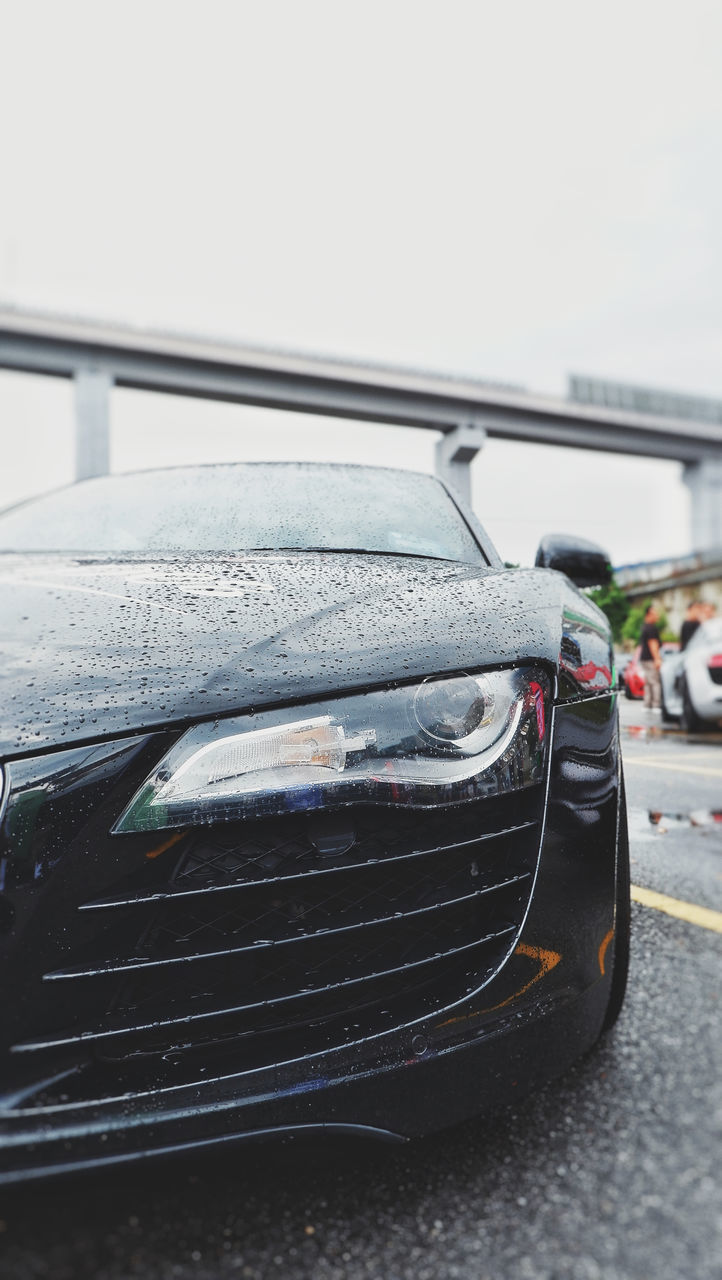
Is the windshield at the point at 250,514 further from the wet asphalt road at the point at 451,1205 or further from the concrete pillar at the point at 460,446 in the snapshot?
the concrete pillar at the point at 460,446

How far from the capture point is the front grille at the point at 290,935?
973 millimetres

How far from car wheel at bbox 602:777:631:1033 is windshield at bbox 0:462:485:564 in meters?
0.69

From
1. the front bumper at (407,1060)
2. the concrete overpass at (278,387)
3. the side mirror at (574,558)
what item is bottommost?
the front bumper at (407,1060)

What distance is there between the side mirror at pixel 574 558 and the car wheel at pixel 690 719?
3.33m

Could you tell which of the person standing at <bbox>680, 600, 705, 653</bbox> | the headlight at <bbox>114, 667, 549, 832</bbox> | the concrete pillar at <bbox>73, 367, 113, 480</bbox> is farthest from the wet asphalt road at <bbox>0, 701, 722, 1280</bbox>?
the concrete pillar at <bbox>73, 367, 113, 480</bbox>

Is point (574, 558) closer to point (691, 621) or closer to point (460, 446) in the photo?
point (691, 621)

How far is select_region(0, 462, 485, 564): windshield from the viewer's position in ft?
6.59

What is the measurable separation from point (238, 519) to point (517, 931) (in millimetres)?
1299

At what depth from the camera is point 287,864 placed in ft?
3.38

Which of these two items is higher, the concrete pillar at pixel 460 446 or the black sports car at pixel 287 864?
the concrete pillar at pixel 460 446

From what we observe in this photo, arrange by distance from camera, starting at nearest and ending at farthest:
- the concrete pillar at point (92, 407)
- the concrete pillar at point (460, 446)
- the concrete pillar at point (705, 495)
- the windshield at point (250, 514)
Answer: the windshield at point (250, 514), the concrete pillar at point (460, 446), the concrete pillar at point (92, 407), the concrete pillar at point (705, 495)

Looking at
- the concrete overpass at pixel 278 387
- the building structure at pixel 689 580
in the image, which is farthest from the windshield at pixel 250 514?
the concrete overpass at pixel 278 387

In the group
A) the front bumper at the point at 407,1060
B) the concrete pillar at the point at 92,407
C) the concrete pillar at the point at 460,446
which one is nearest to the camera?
the front bumper at the point at 407,1060

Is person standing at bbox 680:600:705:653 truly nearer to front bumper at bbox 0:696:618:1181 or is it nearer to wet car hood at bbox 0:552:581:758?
wet car hood at bbox 0:552:581:758
